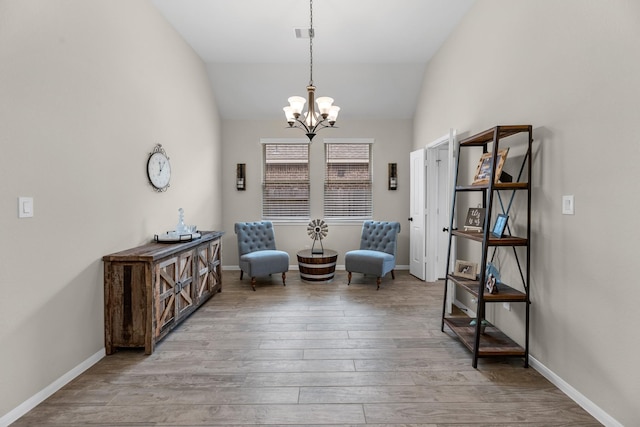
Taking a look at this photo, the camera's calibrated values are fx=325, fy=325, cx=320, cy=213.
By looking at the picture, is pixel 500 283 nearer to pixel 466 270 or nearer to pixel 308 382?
pixel 466 270

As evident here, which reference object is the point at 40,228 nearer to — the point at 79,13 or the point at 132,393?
the point at 132,393

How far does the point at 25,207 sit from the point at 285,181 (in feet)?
13.8

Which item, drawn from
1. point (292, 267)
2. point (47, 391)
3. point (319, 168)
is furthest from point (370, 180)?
point (47, 391)

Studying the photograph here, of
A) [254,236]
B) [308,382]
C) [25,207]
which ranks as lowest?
[308,382]

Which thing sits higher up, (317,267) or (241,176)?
(241,176)

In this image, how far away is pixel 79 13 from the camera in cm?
245

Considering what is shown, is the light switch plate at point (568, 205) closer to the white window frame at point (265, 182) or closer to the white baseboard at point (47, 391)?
the white baseboard at point (47, 391)

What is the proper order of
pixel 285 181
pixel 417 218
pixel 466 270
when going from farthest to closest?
pixel 285 181, pixel 417 218, pixel 466 270

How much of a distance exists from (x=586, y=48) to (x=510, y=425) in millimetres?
2316

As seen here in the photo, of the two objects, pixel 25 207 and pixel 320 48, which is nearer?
pixel 25 207

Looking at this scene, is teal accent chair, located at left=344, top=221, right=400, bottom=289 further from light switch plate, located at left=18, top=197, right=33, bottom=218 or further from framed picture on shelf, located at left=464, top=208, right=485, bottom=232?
light switch plate, located at left=18, top=197, right=33, bottom=218

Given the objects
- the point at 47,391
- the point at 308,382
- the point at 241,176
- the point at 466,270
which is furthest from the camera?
the point at 241,176

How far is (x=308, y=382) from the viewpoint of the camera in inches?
91.0

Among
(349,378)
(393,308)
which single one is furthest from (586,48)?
(393,308)
